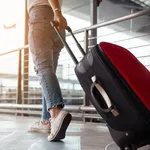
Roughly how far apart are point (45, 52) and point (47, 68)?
8 cm

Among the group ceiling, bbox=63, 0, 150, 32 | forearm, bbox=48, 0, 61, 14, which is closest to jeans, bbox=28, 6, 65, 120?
forearm, bbox=48, 0, 61, 14

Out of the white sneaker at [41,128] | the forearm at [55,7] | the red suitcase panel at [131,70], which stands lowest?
the white sneaker at [41,128]

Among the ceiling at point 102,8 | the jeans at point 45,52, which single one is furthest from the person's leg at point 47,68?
the ceiling at point 102,8

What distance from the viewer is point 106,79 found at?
2.47ft

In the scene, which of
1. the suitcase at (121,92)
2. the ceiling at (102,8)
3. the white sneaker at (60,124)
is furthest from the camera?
the ceiling at (102,8)

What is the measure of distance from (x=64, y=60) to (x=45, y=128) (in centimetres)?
144

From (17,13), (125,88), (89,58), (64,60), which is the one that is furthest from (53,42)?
(17,13)

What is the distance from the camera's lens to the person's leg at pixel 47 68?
1.16 meters

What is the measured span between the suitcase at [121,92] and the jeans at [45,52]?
0.41 metres

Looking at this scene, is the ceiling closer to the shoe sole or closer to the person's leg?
the person's leg

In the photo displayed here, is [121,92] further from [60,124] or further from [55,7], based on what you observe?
[55,7]

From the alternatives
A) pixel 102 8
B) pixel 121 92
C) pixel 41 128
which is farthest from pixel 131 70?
pixel 102 8

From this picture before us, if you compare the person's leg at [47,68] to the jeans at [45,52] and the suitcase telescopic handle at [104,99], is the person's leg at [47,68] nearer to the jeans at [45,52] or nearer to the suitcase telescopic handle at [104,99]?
the jeans at [45,52]

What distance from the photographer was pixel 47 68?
1225 millimetres
